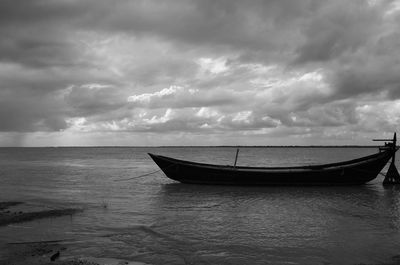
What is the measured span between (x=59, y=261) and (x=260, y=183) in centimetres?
1637

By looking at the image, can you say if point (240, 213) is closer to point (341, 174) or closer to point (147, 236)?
point (147, 236)

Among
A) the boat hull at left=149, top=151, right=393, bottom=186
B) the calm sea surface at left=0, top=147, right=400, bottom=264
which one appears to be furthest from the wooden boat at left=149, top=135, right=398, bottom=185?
the calm sea surface at left=0, top=147, right=400, bottom=264

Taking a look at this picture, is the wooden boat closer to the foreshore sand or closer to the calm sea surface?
the calm sea surface

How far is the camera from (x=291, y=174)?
22125 mm

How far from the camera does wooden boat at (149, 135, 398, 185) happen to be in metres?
22.1

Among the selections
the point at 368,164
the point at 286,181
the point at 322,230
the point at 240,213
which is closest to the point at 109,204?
the point at 240,213

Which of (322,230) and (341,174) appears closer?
(322,230)

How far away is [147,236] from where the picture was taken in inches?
411

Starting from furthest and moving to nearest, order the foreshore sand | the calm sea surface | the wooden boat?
the wooden boat, the calm sea surface, the foreshore sand

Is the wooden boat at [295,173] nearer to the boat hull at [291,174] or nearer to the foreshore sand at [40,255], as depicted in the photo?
the boat hull at [291,174]

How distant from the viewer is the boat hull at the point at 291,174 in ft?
72.7

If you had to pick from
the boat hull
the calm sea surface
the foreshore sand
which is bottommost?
the calm sea surface

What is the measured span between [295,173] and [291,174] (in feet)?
0.86

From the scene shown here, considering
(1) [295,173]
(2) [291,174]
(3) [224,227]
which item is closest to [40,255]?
(3) [224,227]
